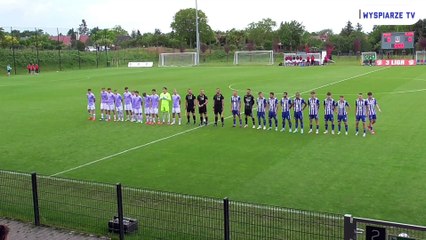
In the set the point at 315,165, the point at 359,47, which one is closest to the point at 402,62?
the point at 359,47

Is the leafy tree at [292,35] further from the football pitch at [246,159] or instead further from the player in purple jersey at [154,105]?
the player in purple jersey at [154,105]

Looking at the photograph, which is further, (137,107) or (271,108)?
(137,107)

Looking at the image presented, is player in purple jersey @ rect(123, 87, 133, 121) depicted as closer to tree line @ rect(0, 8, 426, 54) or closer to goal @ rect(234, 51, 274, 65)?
goal @ rect(234, 51, 274, 65)

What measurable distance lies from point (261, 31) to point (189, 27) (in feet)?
58.6

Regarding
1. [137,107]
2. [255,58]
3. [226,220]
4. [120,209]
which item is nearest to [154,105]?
[137,107]

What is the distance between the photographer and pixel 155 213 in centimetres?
1048

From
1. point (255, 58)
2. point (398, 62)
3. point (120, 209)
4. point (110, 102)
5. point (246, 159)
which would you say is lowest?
point (246, 159)

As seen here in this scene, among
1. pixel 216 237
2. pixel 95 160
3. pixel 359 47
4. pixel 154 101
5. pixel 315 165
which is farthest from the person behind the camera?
pixel 359 47

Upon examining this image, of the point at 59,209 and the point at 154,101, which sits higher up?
the point at 154,101

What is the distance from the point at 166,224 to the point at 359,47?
9003 centimetres

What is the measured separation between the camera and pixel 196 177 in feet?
47.5

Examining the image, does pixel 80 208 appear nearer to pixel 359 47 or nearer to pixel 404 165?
pixel 404 165

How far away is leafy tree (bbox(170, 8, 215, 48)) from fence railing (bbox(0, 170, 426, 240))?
358 ft

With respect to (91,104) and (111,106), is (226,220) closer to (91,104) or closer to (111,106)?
(111,106)
